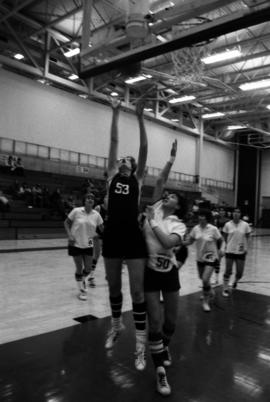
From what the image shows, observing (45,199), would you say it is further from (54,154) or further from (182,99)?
(182,99)

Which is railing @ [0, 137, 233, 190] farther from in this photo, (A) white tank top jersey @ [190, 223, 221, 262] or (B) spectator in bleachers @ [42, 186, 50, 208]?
(A) white tank top jersey @ [190, 223, 221, 262]

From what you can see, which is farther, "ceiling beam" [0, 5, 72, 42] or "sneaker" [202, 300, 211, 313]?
"ceiling beam" [0, 5, 72, 42]

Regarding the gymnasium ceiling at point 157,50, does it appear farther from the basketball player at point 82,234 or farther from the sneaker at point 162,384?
the sneaker at point 162,384

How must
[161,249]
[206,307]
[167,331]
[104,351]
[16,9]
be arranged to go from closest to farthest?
[161,249]
[167,331]
[104,351]
[206,307]
[16,9]

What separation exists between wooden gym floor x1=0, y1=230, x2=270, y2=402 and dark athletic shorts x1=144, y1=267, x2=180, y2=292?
842mm

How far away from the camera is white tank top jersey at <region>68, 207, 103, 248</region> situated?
5.83m

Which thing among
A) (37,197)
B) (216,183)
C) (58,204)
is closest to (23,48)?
(37,197)

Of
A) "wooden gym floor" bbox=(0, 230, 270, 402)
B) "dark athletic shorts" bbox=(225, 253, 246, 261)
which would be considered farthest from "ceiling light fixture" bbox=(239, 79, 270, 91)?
"wooden gym floor" bbox=(0, 230, 270, 402)

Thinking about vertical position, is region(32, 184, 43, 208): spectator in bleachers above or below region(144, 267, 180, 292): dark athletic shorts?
above

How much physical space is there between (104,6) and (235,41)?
5.77 m

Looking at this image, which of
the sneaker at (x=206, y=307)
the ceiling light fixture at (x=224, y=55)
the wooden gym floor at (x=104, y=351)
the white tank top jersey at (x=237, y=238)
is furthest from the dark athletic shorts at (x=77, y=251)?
the ceiling light fixture at (x=224, y=55)

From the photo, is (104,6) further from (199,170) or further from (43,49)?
(199,170)

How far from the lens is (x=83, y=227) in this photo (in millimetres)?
5855

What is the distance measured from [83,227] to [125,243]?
296 centimetres
